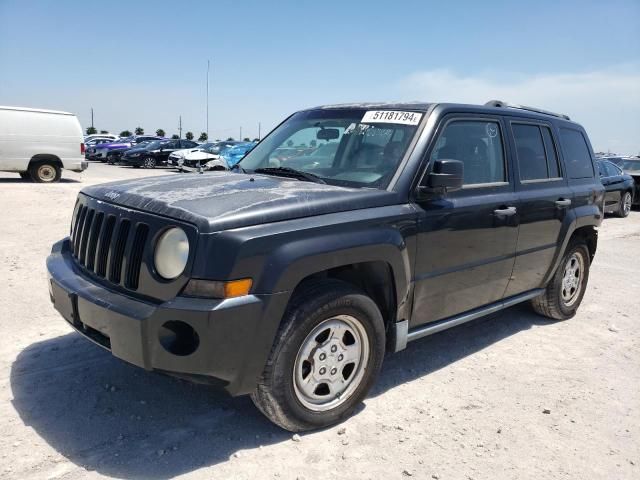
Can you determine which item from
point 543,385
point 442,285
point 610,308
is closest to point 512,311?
point 610,308

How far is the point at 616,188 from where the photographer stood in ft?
45.9

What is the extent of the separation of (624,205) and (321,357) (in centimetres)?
1425

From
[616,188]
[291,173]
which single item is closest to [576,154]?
[291,173]

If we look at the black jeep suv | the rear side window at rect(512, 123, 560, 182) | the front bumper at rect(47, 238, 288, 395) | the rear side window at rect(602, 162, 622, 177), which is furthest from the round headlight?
the rear side window at rect(602, 162, 622, 177)

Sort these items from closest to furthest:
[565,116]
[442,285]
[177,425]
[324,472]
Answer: [324,472], [177,425], [442,285], [565,116]

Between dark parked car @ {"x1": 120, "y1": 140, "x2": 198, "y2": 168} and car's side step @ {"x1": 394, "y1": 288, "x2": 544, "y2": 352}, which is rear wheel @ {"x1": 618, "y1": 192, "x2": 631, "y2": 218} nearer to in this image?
car's side step @ {"x1": 394, "y1": 288, "x2": 544, "y2": 352}

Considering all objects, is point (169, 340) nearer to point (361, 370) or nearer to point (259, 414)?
point (259, 414)

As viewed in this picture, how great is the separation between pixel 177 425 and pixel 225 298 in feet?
3.43

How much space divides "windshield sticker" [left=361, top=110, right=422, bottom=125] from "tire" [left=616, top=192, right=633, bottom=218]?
42.4 ft

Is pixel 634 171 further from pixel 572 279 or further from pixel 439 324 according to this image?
pixel 439 324

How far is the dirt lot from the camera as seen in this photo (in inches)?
108

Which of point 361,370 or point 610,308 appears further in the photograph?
point 610,308

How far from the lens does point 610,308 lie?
5852 millimetres

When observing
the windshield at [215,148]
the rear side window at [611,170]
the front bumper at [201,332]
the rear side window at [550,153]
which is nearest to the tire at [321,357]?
the front bumper at [201,332]
